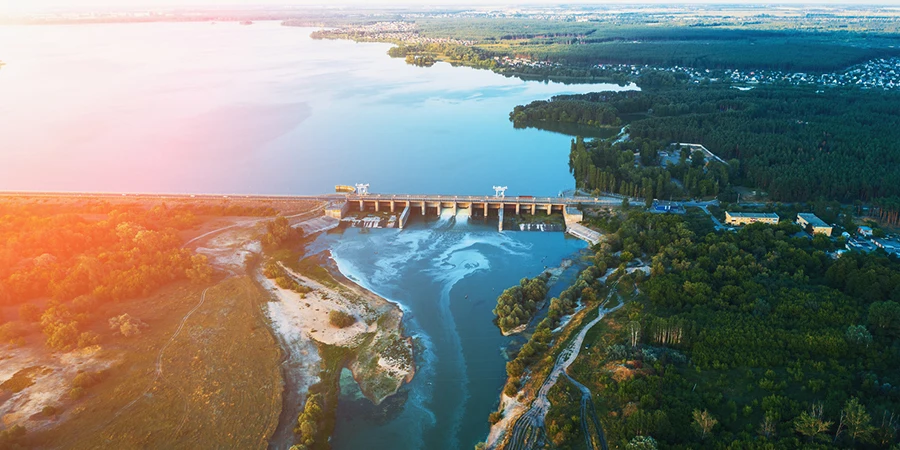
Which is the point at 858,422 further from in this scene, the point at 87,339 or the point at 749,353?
the point at 87,339

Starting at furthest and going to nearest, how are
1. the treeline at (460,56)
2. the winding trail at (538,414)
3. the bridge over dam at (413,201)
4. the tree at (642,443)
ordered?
the treeline at (460,56) < the bridge over dam at (413,201) < the winding trail at (538,414) < the tree at (642,443)

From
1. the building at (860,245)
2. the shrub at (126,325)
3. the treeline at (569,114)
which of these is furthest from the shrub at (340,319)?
the treeline at (569,114)

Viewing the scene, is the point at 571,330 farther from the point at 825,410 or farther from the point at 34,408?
the point at 34,408

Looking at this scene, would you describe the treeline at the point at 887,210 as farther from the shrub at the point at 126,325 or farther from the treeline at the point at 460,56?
the treeline at the point at 460,56

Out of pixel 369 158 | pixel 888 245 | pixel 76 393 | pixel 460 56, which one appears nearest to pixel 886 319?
pixel 888 245

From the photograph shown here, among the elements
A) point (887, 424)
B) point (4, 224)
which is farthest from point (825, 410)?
point (4, 224)

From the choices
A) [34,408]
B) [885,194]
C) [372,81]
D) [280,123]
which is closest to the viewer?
[34,408]
